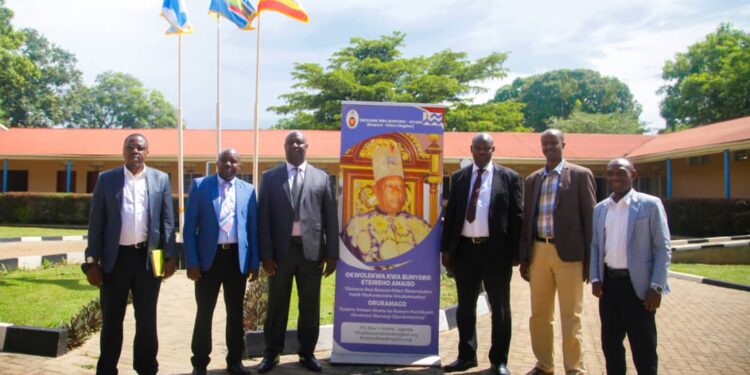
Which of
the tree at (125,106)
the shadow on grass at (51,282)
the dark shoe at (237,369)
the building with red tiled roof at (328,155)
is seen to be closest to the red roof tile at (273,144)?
the building with red tiled roof at (328,155)

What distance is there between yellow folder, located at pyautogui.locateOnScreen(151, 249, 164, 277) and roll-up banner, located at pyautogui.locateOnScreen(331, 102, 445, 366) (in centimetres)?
159

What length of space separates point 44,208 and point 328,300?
720 inches

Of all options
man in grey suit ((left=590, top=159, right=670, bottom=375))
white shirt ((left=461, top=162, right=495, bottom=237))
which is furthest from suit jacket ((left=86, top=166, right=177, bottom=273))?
man in grey suit ((left=590, top=159, right=670, bottom=375))

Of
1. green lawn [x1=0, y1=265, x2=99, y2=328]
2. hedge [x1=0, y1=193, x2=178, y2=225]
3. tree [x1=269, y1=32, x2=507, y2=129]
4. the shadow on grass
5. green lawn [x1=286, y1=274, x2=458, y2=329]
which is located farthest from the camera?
tree [x1=269, y1=32, x2=507, y2=129]

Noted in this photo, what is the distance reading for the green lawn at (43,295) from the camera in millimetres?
6203

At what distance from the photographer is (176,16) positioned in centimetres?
1336

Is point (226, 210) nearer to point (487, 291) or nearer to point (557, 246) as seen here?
point (487, 291)

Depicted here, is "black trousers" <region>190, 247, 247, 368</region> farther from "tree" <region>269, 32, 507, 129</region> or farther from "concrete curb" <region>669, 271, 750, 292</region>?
"tree" <region>269, 32, 507, 129</region>

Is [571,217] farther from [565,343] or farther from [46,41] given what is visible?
[46,41]

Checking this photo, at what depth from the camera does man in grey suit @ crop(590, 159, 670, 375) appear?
12.3 ft

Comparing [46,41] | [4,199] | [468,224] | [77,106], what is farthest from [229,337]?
[46,41]

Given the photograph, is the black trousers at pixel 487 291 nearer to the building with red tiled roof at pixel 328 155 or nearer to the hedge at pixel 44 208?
the building with red tiled roof at pixel 328 155

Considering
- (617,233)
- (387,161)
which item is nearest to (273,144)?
(387,161)

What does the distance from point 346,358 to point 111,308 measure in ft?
6.76
